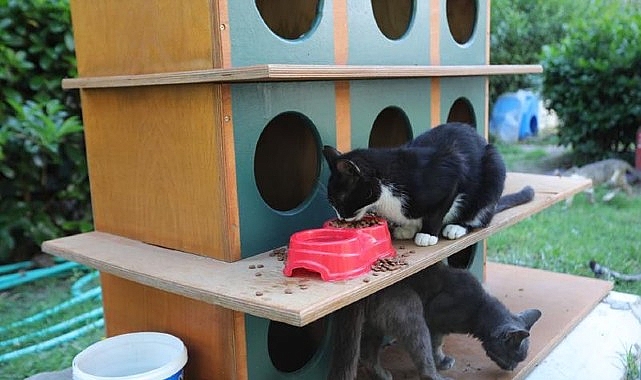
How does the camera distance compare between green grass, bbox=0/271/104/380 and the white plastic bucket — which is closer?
the white plastic bucket

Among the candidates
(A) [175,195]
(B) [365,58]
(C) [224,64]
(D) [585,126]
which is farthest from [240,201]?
(D) [585,126]

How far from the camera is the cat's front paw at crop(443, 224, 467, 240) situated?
200 cm

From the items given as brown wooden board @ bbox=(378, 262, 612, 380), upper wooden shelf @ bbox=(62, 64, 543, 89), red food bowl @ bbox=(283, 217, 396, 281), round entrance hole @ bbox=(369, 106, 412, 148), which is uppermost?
upper wooden shelf @ bbox=(62, 64, 543, 89)

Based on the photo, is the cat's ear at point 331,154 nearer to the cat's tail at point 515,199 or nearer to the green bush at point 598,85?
the cat's tail at point 515,199

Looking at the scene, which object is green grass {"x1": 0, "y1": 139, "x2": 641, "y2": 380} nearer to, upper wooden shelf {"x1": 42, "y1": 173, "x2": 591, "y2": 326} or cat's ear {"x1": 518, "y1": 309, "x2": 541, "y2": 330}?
cat's ear {"x1": 518, "y1": 309, "x2": 541, "y2": 330}

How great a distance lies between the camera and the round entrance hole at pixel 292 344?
2404 mm

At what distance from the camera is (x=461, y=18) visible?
2.91 m

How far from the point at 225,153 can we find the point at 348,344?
0.68 metres

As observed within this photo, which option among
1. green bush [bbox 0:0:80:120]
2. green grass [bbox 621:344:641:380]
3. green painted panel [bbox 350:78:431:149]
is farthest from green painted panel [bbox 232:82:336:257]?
green bush [bbox 0:0:80:120]

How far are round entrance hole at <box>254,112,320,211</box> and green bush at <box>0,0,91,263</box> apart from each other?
1581mm

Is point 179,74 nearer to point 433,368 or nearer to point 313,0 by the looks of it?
point 313,0

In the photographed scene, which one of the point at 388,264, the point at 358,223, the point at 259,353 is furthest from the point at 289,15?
the point at 259,353

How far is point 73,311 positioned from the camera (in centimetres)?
316

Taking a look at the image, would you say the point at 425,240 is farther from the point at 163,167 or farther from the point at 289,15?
the point at 289,15
